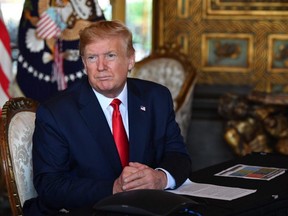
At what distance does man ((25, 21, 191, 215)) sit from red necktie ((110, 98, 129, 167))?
0.04ft

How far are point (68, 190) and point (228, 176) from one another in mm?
719

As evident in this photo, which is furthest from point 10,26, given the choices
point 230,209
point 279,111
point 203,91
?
point 230,209

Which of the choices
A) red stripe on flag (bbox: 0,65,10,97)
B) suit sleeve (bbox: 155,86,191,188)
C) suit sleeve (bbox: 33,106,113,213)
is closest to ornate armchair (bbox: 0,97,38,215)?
suit sleeve (bbox: 33,106,113,213)

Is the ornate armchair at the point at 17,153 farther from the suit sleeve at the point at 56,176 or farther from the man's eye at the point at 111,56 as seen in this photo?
the man's eye at the point at 111,56

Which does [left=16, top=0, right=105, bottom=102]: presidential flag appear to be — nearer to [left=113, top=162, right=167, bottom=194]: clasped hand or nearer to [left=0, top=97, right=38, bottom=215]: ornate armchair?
[left=0, top=97, right=38, bottom=215]: ornate armchair

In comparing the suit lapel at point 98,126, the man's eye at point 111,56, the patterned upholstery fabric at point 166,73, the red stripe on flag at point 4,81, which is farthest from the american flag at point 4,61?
the man's eye at point 111,56

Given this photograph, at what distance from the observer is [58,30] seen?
5.84m

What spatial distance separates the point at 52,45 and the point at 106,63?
8.76 ft

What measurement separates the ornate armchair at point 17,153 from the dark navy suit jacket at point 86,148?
0.07 metres

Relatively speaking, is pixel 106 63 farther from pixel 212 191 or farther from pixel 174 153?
pixel 212 191

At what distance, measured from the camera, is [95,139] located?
3295mm

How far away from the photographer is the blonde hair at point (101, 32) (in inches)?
127

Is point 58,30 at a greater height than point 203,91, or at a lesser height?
greater

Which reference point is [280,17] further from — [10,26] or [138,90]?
[138,90]
